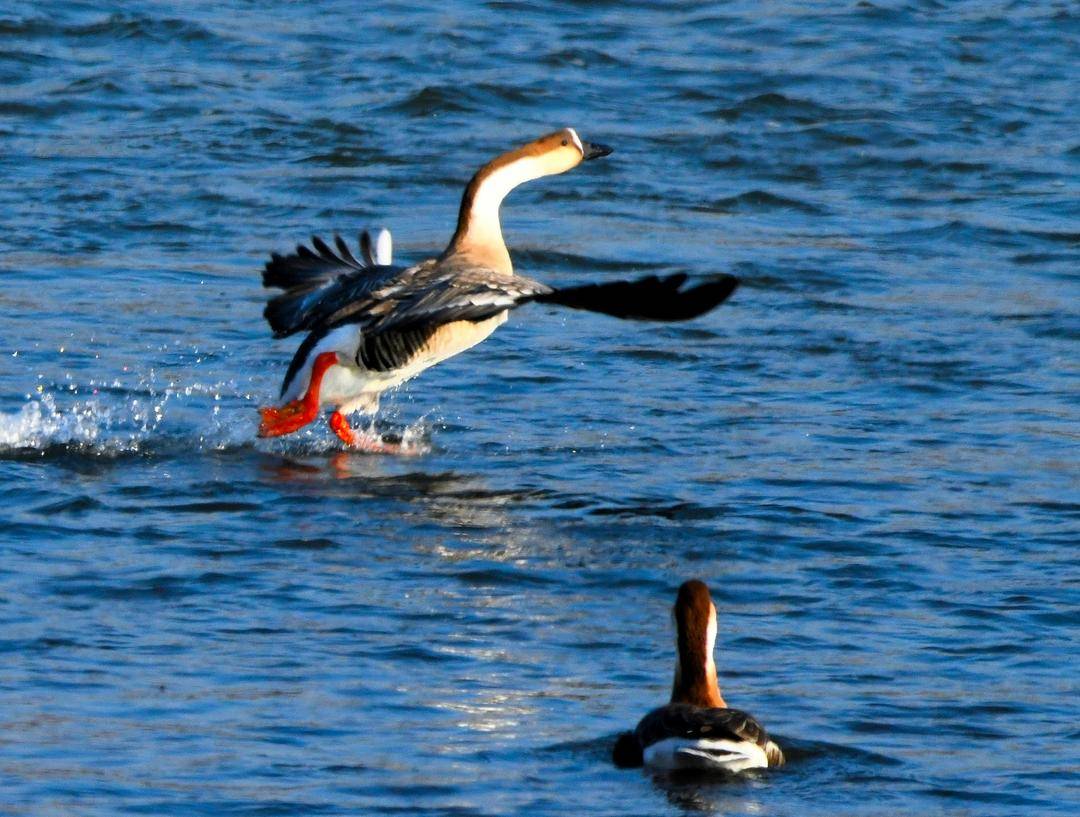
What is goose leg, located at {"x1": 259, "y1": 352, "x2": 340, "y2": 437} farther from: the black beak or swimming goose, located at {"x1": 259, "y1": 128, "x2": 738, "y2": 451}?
the black beak

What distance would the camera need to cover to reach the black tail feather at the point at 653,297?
8078mm

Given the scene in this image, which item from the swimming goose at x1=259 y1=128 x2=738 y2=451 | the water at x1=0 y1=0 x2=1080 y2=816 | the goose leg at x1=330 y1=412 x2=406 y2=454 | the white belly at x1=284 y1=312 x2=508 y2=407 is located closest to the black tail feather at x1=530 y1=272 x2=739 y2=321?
the swimming goose at x1=259 y1=128 x2=738 y2=451

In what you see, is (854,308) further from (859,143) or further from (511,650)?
(511,650)

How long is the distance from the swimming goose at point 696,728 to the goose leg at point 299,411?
12.7 ft

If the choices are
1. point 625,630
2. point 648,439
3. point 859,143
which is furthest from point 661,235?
point 625,630

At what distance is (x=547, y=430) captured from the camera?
10570mm

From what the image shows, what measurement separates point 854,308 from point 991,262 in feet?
5.26

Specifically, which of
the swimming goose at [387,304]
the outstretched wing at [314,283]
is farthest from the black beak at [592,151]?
the outstretched wing at [314,283]

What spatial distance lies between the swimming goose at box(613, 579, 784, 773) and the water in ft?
0.36

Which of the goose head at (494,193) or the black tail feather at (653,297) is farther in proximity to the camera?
the goose head at (494,193)

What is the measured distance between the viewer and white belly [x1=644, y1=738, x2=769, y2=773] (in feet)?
Answer: 19.7

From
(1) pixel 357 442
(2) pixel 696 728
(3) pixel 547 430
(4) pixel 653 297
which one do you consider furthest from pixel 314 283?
(2) pixel 696 728

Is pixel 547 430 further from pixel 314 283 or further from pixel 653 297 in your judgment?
pixel 653 297

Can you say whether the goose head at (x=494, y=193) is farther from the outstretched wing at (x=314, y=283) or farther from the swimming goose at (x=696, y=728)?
the swimming goose at (x=696, y=728)
